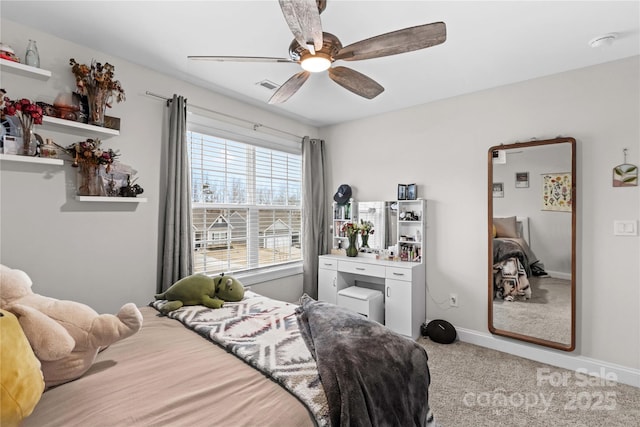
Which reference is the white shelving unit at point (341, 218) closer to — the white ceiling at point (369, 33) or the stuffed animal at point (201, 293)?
the white ceiling at point (369, 33)

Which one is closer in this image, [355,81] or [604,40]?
[355,81]

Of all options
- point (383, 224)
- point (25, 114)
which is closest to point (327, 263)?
point (383, 224)

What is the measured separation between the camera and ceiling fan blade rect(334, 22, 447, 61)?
55.2 inches

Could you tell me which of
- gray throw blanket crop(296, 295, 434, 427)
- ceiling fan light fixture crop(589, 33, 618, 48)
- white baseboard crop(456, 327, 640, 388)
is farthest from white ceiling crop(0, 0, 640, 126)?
white baseboard crop(456, 327, 640, 388)

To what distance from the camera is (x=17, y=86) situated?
1.94 metres

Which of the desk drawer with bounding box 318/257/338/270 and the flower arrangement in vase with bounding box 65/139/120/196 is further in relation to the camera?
the desk drawer with bounding box 318/257/338/270

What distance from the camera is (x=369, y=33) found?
6.77 ft

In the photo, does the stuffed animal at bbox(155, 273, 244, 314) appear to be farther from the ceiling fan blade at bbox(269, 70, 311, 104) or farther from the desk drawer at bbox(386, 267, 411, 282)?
the desk drawer at bbox(386, 267, 411, 282)

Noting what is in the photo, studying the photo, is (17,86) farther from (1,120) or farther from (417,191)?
(417,191)

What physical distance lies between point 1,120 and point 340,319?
2372 millimetres

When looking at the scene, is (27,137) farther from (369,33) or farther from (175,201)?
(369,33)

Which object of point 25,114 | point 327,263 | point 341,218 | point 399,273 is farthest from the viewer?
point 341,218

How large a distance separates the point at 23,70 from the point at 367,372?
8.93ft

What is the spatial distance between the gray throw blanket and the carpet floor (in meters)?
0.69
